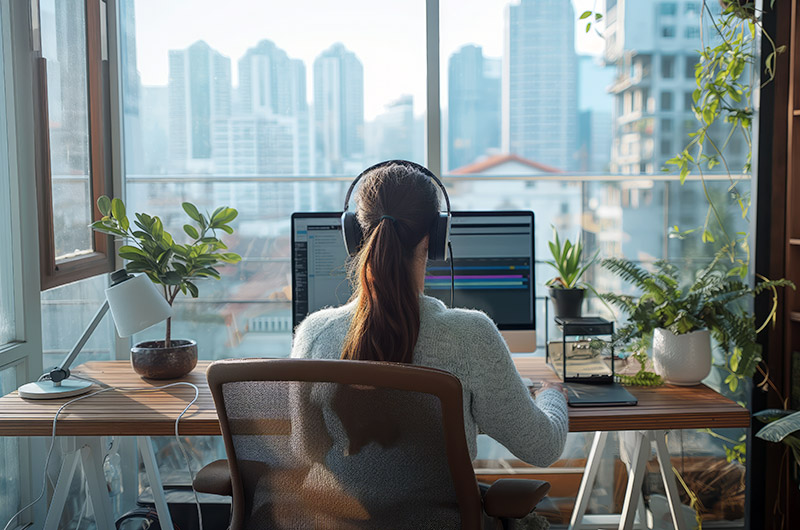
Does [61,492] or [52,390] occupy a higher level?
[52,390]

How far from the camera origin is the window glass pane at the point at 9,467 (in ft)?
6.76

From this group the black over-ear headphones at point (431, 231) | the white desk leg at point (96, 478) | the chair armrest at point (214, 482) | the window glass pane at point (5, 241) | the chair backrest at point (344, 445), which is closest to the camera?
the chair backrest at point (344, 445)

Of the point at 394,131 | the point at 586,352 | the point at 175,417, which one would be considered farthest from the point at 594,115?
the point at 175,417

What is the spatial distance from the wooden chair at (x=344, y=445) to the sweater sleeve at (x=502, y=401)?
0.55ft

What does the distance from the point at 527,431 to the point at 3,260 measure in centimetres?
152

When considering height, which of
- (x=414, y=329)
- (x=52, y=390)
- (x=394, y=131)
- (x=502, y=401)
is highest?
(x=394, y=131)

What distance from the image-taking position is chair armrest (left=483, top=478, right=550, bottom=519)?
4.08 feet

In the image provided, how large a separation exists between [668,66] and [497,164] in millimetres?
674

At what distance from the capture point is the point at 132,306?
1830mm

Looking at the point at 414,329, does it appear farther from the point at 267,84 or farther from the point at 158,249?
the point at 267,84

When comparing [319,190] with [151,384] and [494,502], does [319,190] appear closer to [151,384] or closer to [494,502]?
[151,384]

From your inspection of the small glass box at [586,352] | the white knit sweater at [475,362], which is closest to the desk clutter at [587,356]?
the small glass box at [586,352]

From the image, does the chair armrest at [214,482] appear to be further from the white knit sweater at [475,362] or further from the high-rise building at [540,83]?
the high-rise building at [540,83]

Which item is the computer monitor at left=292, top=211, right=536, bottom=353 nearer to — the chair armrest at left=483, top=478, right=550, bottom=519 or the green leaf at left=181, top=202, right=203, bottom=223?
the green leaf at left=181, top=202, right=203, bottom=223
